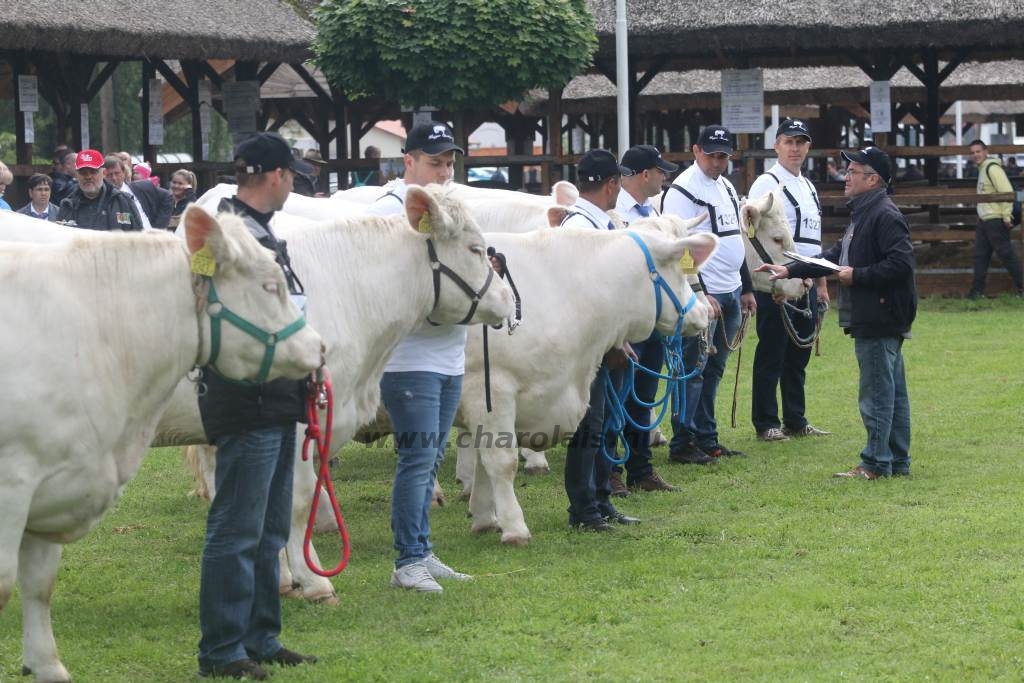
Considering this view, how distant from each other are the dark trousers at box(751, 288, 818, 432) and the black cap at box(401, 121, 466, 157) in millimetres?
4364

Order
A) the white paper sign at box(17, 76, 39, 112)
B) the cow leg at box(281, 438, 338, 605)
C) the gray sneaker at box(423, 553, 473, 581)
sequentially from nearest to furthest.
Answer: the cow leg at box(281, 438, 338, 605)
the gray sneaker at box(423, 553, 473, 581)
the white paper sign at box(17, 76, 39, 112)

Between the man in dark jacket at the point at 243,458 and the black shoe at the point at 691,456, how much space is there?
5238mm

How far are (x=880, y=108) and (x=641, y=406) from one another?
13489 millimetres

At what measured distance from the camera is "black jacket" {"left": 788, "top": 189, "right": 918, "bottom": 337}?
9109 millimetres

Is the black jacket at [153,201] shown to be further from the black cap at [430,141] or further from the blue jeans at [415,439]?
the blue jeans at [415,439]

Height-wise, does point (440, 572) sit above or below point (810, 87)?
below

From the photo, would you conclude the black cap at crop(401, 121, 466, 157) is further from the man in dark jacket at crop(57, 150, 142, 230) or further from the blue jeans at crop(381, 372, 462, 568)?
the man in dark jacket at crop(57, 150, 142, 230)

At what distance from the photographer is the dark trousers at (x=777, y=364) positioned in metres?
11.1

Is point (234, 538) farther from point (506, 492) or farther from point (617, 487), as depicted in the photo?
point (617, 487)

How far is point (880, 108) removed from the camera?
21172mm

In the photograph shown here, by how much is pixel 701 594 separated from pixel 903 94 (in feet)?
91.5

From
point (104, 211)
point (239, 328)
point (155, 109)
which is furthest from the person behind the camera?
point (155, 109)

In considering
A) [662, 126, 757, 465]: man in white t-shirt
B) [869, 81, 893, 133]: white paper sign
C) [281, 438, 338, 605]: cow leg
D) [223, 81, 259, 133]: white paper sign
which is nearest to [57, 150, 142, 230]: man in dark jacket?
[662, 126, 757, 465]: man in white t-shirt

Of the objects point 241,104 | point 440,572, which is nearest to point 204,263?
point 440,572
